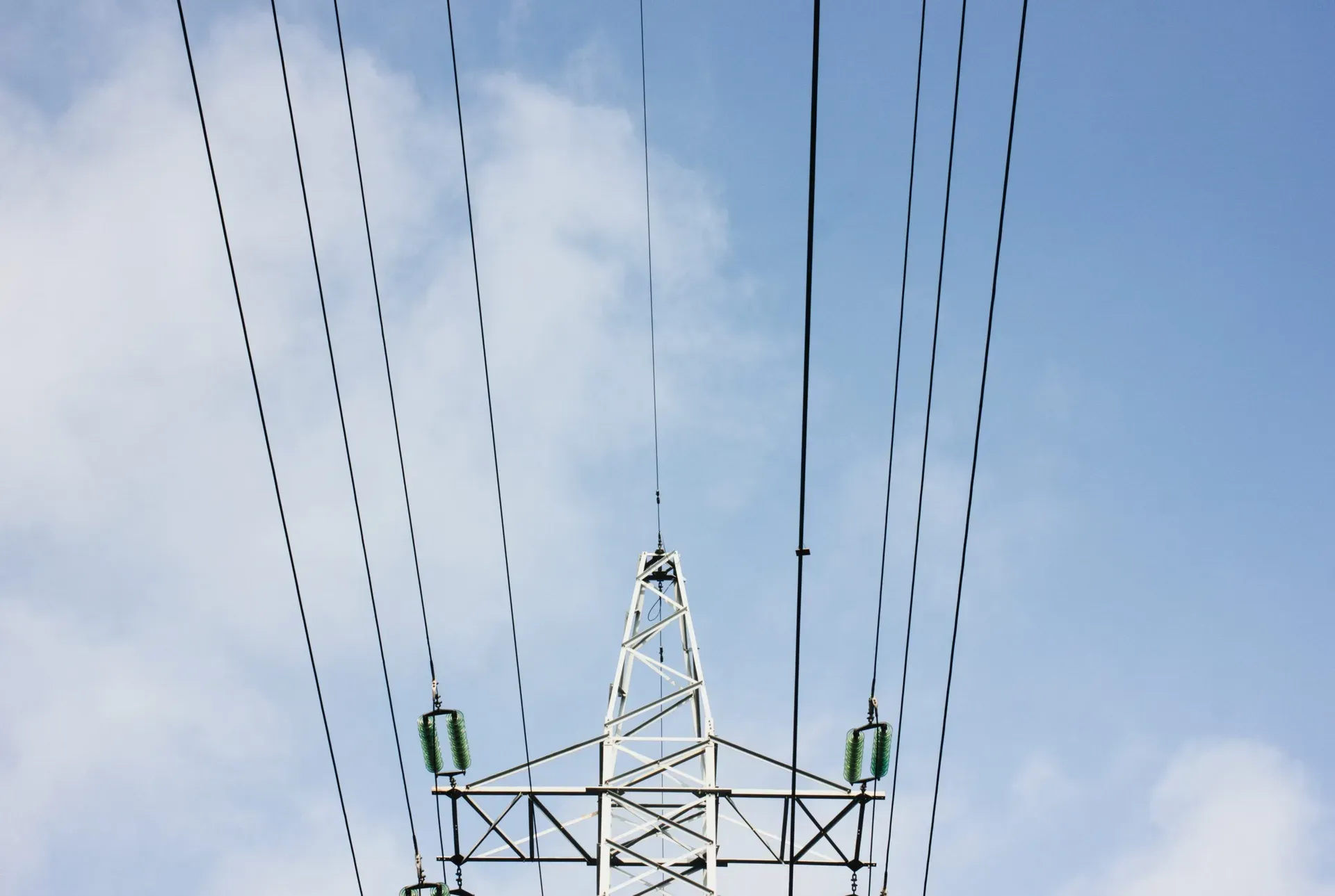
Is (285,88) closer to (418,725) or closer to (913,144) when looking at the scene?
(913,144)

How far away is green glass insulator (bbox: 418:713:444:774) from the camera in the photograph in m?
12.0

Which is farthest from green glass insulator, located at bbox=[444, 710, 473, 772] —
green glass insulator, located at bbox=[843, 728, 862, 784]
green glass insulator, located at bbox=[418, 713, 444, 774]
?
green glass insulator, located at bbox=[843, 728, 862, 784]

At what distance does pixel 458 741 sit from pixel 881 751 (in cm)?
501

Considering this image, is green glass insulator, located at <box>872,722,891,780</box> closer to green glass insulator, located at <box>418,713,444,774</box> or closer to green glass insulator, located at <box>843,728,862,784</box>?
green glass insulator, located at <box>843,728,862,784</box>

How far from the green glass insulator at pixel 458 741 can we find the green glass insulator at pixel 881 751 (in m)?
4.85

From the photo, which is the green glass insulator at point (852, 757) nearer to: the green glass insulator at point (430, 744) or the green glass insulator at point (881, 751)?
the green glass insulator at point (881, 751)

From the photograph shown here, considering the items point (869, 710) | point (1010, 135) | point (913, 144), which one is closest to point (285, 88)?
point (913, 144)

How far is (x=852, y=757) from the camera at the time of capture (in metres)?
12.0

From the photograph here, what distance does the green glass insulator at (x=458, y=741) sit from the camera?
475 inches

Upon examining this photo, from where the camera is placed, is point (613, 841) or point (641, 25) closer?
point (613, 841)

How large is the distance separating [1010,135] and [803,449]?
8.76 ft

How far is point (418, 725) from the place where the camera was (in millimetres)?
12094

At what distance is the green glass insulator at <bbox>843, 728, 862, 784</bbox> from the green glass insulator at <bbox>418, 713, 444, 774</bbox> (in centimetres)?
487

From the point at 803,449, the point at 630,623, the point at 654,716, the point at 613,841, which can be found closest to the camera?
the point at 803,449
